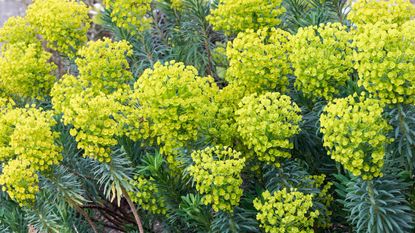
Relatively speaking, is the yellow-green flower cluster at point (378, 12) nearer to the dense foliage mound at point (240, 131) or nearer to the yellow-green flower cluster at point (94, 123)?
the dense foliage mound at point (240, 131)

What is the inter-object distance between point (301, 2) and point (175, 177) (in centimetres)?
205

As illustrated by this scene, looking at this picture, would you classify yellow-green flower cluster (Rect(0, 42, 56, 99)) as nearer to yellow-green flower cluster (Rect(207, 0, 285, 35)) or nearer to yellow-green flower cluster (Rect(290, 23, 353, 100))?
yellow-green flower cluster (Rect(207, 0, 285, 35))

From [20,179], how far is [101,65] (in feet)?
3.70

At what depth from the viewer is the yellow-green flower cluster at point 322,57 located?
13.1ft

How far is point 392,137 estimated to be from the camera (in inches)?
154

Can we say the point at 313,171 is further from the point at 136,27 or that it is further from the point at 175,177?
the point at 136,27

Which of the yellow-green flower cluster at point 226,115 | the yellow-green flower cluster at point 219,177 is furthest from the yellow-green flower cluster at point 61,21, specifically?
the yellow-green flower cluster at point 219,177

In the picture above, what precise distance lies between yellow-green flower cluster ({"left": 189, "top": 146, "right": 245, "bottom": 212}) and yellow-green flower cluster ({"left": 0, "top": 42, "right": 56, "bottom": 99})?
7.20 ft

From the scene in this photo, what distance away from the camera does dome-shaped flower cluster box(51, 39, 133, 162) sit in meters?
4.01

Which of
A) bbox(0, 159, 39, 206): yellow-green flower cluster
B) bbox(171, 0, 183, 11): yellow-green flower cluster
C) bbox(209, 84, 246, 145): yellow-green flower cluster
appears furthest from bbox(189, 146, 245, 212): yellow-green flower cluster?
bbox(171, 0, 183, 11): yellow-green flower cluster

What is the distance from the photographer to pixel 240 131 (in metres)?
4.17

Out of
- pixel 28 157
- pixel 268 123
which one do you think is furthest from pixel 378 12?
pixel 28 157

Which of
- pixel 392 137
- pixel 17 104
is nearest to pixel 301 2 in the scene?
pixel 392 137

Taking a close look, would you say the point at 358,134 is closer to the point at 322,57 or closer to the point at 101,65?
the point at 322,57
